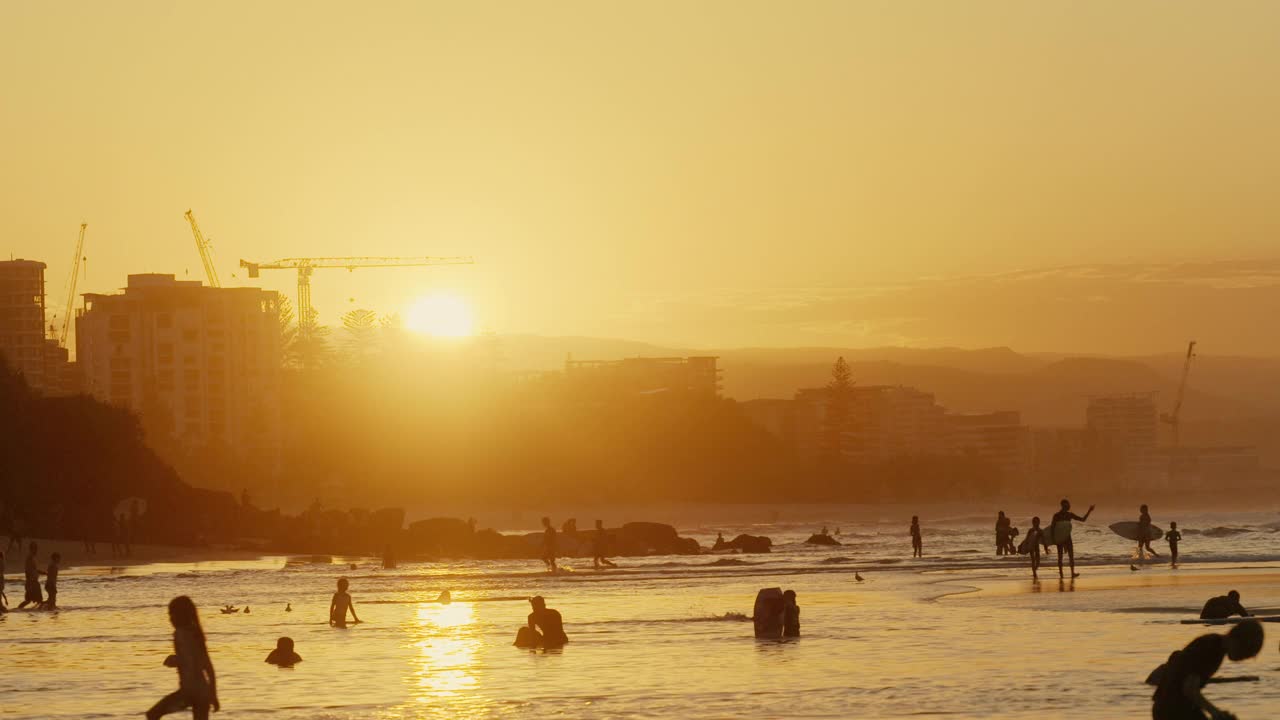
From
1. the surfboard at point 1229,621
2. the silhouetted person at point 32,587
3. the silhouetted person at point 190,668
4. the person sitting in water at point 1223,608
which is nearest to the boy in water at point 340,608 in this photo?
the silhouetted person at point 32,587

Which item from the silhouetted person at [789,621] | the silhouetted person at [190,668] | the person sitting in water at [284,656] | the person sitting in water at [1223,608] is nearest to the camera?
the silhouetted person at [190,668]

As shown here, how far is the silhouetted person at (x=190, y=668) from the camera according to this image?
19.4 metres

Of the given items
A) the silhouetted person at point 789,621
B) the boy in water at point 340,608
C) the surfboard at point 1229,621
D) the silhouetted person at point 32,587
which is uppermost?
the silhouetted person at point 32,587

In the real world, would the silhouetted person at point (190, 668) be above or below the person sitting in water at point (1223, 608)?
above

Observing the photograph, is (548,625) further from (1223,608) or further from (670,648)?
(1223,608)

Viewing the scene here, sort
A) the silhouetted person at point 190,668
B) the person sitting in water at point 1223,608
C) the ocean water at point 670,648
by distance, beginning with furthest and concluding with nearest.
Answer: the person sitting in water at point 1223,608, the ocean water at point 670,648, the silhouetted person at point 190,668

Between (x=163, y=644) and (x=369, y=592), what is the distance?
1831cm

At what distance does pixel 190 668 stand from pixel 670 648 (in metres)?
12.5

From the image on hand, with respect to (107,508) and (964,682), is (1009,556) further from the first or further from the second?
(107,508)

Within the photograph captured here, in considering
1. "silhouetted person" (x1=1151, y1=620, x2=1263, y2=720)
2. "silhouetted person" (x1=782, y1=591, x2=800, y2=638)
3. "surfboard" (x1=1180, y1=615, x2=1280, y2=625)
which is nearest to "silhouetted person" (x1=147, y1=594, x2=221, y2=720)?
"silhouetted person" (x1=1151, y1=620, x2=1263, y2=720)

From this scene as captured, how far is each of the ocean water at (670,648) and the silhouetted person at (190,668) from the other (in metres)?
3.39

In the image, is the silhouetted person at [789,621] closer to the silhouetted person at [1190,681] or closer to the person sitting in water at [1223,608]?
the person sitting in water at [1223,608]

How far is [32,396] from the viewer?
116062 mm

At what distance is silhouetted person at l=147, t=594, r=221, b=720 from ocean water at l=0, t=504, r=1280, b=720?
11.1 ft
